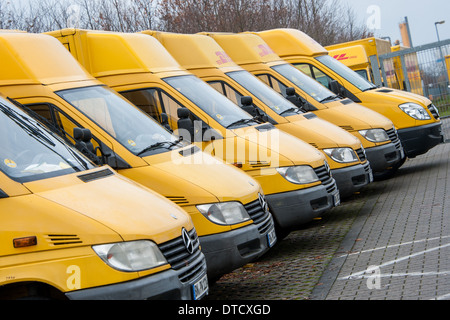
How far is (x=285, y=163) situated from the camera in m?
10.7

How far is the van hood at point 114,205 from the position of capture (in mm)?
5969

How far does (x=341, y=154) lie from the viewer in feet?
42.2

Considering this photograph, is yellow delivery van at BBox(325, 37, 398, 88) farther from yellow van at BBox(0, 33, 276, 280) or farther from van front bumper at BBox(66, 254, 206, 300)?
van front bumper at BBox(66, 254, 206, 300)

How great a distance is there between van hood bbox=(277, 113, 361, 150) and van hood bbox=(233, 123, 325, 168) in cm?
146

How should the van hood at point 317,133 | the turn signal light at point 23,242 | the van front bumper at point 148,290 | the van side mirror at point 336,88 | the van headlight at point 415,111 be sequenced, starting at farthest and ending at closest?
the van headlight at point 415,111 < the van side mirror at point 336,88 < the van hood at point 317,133 < the van front bumper at point 148,290 < the turn signal light at point 23,242

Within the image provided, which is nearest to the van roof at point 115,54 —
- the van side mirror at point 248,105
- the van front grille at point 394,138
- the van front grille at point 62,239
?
the van side mirror at point 248,105

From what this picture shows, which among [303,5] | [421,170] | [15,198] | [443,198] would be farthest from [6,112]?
[303,5]

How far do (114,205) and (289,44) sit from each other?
11.2 metres

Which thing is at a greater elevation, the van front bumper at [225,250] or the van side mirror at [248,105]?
the van side mirror at [248,105]

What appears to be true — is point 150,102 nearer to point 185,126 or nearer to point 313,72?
point 185,126

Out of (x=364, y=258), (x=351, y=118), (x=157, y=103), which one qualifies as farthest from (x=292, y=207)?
(x=351, y=118)

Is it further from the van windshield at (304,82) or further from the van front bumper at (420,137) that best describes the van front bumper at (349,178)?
the van front bumper at (420,137)

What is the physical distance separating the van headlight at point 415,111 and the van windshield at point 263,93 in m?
3.89
